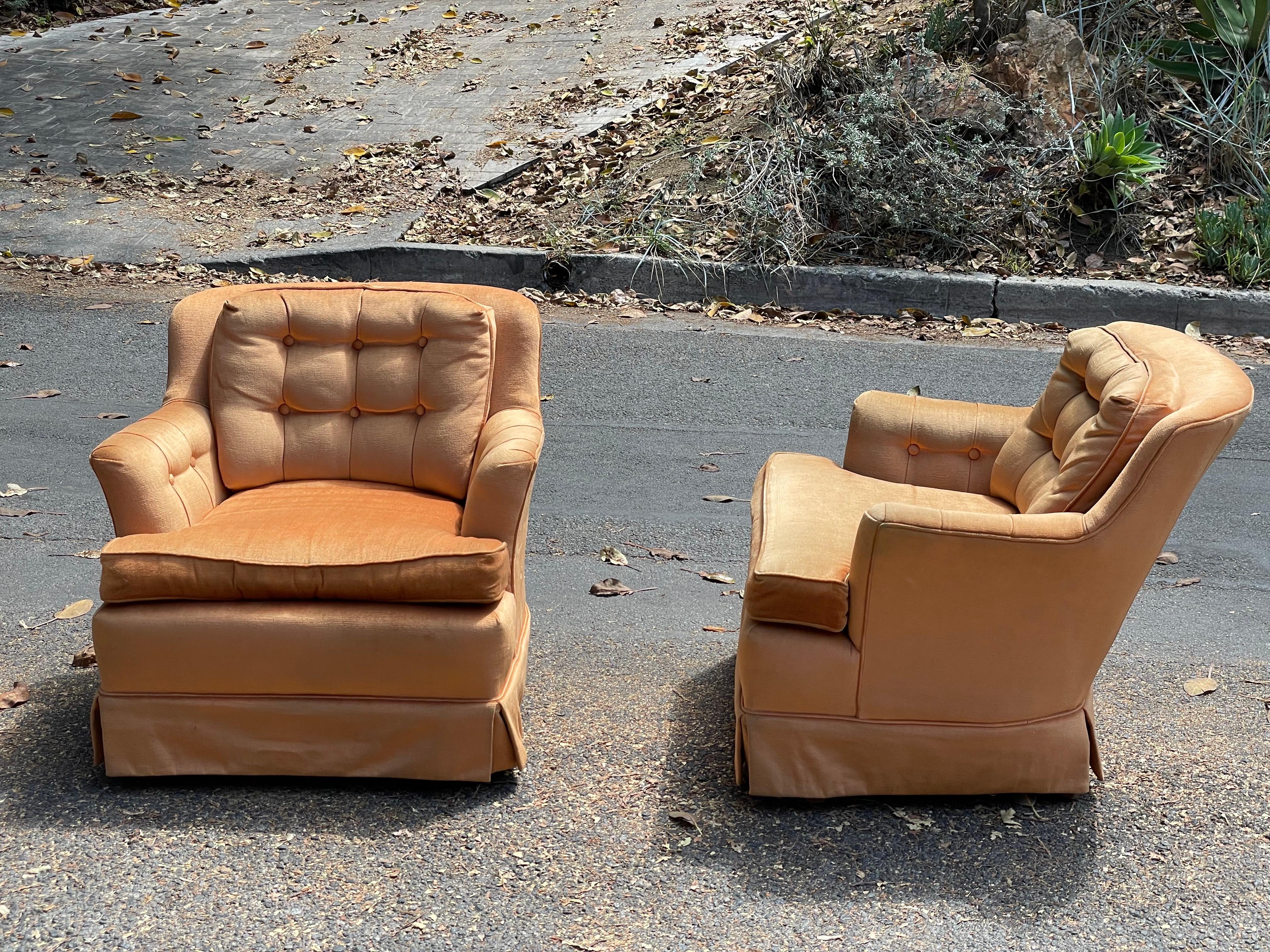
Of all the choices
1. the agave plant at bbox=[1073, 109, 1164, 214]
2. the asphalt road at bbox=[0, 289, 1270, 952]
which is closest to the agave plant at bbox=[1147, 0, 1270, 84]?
the agave plant at bbox=[1073, 109, 1164, 214]

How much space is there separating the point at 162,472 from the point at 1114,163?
639 centimetres

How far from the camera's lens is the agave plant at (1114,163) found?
A: 7438mm

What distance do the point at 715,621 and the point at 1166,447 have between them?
69.5 inches

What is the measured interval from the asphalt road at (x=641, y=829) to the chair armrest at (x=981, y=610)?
33 centimetres

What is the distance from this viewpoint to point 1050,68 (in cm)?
827

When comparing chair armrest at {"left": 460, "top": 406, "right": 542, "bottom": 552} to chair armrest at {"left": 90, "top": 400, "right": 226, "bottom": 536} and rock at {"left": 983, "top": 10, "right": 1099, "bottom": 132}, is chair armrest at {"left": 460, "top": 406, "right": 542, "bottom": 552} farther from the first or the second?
rock at {"left": 983, "top": 10, "right": 1099, "bottom": 132}

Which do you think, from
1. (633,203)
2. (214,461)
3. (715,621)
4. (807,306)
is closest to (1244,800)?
(715,621)

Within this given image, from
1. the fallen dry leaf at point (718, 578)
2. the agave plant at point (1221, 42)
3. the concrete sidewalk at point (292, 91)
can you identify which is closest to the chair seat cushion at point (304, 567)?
the fallen dry leaf at point (718, 578)

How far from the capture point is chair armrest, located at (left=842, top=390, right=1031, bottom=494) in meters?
3.90

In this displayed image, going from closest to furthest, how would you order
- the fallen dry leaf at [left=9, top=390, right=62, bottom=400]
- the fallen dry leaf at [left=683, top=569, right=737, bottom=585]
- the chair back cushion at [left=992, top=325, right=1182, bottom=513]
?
the chair back cushion at [left=992, top=325, right=1182, bottom=513] → the fallen dry leaf at [left=683, top=569, right=737, bottom=585] → the fallen dry leaf at [left=9, top=390, right=62, bottom=400]

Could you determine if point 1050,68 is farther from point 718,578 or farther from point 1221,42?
point 718,578

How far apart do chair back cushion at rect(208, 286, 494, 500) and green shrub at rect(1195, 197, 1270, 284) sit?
5456mm

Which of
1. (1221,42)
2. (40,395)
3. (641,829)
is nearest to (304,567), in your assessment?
(641,829)

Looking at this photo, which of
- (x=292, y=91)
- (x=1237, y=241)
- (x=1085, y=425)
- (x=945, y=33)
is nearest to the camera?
(x=1085, y=425)
